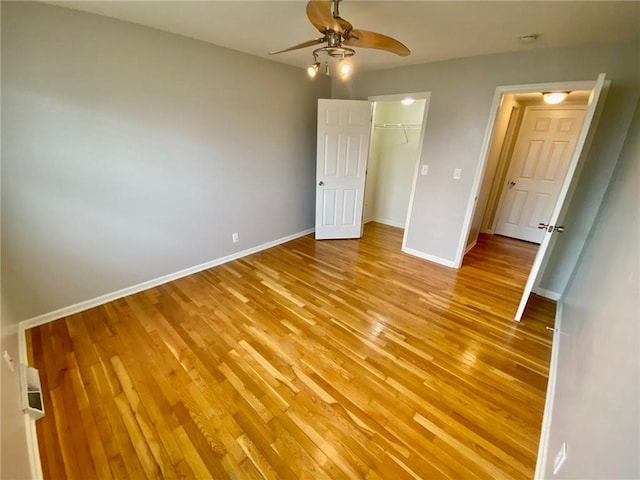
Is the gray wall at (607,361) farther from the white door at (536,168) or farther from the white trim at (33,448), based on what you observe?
the white door at (536,168)

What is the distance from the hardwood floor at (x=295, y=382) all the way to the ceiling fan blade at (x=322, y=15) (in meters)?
2.12

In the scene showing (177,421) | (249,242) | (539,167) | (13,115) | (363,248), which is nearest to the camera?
(177,421)

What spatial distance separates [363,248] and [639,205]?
2.81 metres

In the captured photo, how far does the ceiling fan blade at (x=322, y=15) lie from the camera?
129 centimetres

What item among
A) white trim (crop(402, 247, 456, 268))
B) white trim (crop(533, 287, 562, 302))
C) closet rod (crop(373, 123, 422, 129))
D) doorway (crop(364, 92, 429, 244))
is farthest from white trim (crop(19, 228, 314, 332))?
white trim (crop(533, 287, 562, 302))

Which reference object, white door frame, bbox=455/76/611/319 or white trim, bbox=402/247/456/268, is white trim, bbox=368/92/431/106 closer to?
white door frame, bbox=455/76/611/319

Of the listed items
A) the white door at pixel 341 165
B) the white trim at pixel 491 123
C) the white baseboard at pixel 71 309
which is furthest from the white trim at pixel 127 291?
the white trim at pixel 491 123

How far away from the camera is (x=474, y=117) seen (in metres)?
2.88

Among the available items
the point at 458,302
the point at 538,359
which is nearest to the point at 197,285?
the point at 458,302

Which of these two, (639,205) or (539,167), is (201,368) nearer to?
(639,205)

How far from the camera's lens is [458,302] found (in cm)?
269

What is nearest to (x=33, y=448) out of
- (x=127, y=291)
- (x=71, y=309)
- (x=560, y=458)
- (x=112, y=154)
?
(x=71, y=309)

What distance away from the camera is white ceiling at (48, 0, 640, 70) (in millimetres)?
1671

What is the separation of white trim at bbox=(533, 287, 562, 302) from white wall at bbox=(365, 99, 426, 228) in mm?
2294
